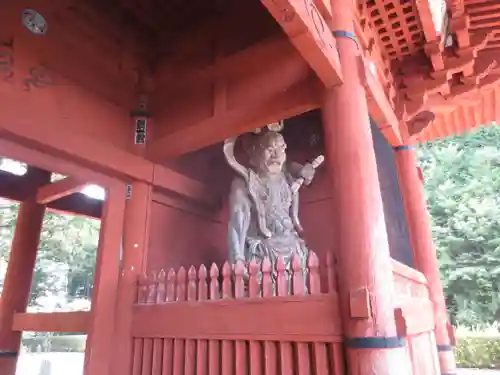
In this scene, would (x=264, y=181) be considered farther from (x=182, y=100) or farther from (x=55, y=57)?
(x=55, y=57)

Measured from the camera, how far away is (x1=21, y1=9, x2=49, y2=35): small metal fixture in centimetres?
282

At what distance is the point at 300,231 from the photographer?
3537 millimetres

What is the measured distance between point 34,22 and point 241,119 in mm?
1686

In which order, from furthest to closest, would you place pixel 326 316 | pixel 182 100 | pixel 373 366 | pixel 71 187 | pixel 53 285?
pixel 53 285
pixel 71 187
pixel 182 100
pixel 326 316
pixel 373 366

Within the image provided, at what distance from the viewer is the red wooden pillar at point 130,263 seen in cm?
282

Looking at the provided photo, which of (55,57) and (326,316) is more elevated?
(55,57)

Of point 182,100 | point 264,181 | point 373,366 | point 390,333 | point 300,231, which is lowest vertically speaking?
point 373,366

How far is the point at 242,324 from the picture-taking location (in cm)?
222

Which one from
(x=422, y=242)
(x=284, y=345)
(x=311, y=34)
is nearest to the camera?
(x=311, y=34)

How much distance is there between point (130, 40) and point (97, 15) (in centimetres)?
35

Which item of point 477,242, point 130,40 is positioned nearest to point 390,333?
point 130,40

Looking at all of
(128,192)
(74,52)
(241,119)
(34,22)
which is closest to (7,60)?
(34,22)

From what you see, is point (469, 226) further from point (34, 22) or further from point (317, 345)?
point (34, 22)

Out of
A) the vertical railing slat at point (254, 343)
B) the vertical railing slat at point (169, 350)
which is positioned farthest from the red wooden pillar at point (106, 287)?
the vertical railing slat at point (254, 343)
